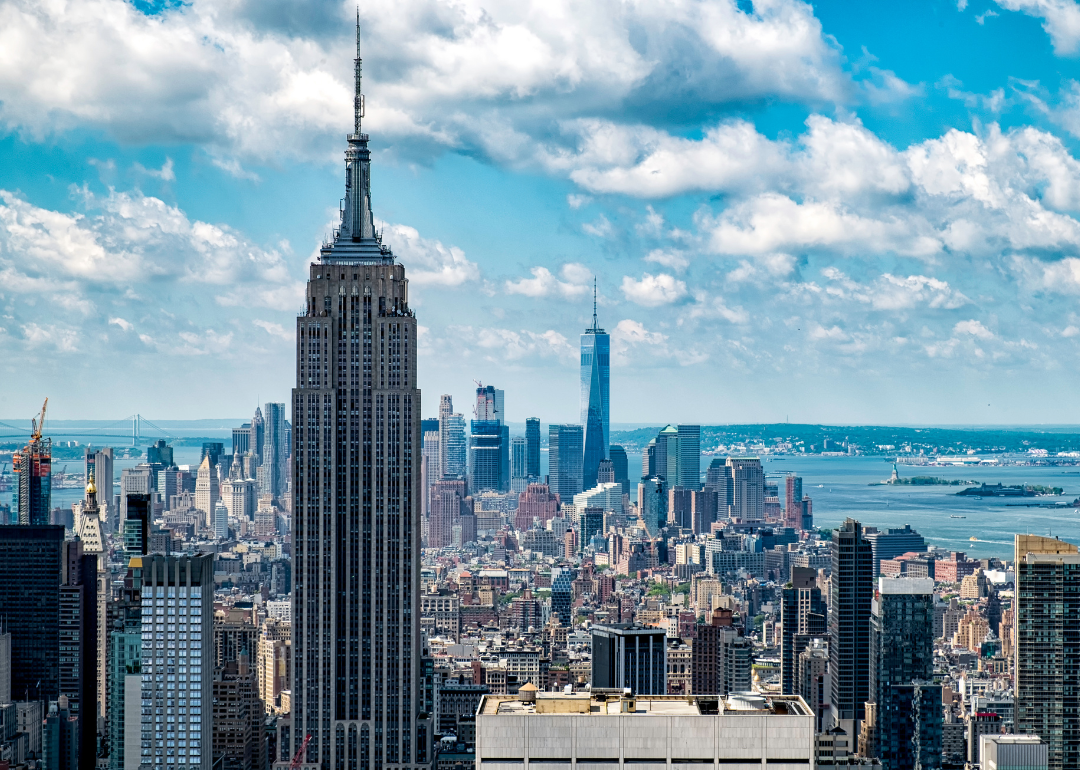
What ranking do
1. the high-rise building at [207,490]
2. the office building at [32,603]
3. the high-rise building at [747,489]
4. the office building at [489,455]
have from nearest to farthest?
the office building at [32,603], the high-rise building at [207,490], the high-rise building at [747,489], the office building at [489,455]

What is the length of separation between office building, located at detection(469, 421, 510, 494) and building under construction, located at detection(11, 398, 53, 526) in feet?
114

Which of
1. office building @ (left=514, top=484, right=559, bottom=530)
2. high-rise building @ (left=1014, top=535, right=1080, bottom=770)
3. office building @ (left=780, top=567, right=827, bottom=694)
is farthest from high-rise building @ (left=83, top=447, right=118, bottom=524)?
office building @ (left=514, top=484, right=559, bottom=530)

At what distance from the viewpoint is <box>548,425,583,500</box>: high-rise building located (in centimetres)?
8038

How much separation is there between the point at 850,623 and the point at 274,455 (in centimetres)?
2882

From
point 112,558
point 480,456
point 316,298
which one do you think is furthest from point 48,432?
point 480,456

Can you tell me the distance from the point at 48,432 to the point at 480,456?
42.0 metres

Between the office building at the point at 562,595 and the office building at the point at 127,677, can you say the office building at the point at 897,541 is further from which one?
the office building at the point at 127,677

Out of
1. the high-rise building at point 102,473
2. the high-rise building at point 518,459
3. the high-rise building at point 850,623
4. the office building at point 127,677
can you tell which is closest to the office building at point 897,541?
the high-rise building at point 850,623

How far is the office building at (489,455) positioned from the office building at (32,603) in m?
41.3

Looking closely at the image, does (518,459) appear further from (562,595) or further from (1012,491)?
(562,595)

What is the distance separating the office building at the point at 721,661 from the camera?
33.7m

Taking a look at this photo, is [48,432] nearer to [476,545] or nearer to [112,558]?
[112,558]

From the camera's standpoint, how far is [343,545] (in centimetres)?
2617

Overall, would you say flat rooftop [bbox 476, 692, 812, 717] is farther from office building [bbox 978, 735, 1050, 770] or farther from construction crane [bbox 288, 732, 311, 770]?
construction crane [bbox 288, 732, 311, 770]
